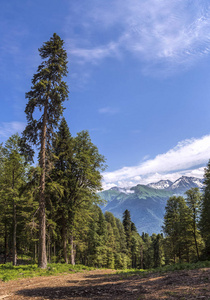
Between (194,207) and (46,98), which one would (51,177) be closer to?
(46,98)

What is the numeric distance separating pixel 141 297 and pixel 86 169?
1555 centimetres

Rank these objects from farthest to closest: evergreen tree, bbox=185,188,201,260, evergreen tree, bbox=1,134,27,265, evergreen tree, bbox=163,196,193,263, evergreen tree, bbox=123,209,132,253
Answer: evergreen tree, bbox=123,209,132,253, evergreen tree, bbox=163,196,193,263, evergreen tree, bbox=185,188,201,260, evergreen tree, bbox=1,134,27,265

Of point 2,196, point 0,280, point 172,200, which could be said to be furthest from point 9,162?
point 172,200

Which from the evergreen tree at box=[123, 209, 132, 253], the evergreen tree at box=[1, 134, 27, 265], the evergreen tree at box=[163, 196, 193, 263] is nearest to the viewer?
the evergreen tree at box=[1, 134, 27, 265]

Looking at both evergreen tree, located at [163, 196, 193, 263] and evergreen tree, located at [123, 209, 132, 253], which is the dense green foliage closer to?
evergreen tree, located at [163, 196, 193, 263]

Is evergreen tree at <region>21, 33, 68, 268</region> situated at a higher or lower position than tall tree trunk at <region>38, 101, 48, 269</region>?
higher

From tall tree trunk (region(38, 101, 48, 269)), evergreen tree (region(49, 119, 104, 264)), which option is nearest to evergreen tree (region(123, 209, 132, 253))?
evergreen tree (region(49, 119, 104, 264))

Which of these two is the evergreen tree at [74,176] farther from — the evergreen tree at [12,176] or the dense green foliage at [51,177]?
the evergreen tree at [12,176]


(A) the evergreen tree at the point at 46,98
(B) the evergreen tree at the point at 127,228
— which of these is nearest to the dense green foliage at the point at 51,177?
(A) the evergreen tree at the point at 46,98

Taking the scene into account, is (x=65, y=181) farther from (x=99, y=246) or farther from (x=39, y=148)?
(x=99, y=246)

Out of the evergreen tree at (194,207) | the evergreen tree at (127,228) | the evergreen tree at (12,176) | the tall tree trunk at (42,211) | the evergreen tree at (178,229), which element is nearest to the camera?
the tall tree trunk at (42,211)

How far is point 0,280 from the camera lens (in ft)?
36.9

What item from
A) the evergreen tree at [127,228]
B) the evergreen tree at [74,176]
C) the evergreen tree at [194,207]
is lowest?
the evergreen tree at [127,228]

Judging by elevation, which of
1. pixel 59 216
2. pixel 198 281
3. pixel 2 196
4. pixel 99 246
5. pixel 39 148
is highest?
pixel 39 148
